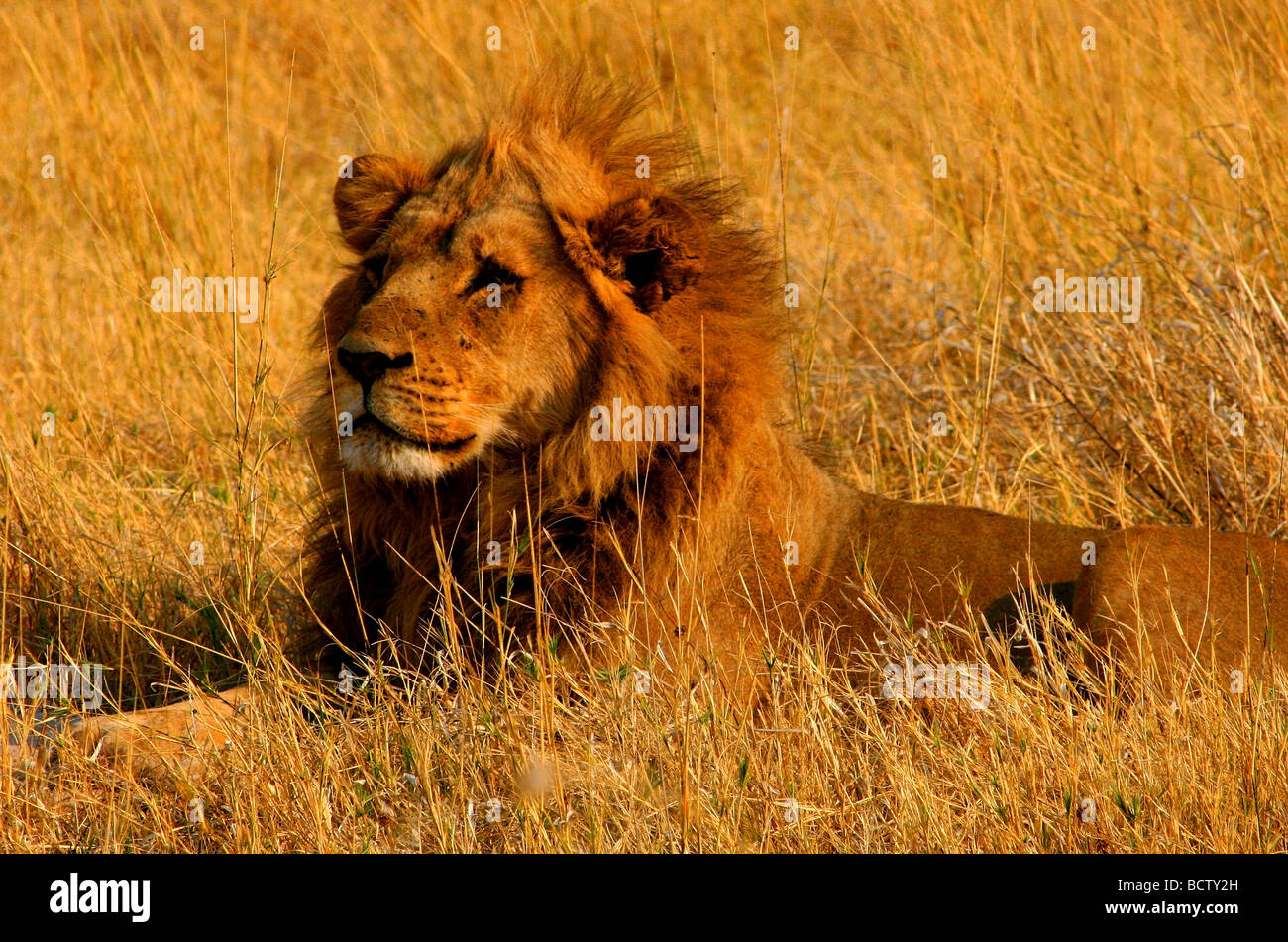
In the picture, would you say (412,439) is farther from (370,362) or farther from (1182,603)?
(1182,603)

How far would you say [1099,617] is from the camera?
4.19 meters

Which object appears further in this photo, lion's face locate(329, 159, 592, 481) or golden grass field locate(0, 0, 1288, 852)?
lion's face locate(329, 159, 592, 481)

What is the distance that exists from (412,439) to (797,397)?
7.13ft

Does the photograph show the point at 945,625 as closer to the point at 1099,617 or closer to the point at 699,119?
the point at 1099,617

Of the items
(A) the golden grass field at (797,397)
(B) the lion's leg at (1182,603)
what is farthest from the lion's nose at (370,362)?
(B) the lion's leg at (1182,603)

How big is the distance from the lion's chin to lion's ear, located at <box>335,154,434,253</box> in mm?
768

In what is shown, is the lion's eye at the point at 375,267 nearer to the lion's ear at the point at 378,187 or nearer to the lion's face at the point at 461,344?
the lion's face at the point at 461,344

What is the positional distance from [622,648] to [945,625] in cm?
92

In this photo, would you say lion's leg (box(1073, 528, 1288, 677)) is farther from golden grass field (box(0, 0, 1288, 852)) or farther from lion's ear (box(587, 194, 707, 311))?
lion's ear (box(587, 194, 707, 311))

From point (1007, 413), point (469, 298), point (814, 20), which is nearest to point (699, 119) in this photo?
point (814, 20)

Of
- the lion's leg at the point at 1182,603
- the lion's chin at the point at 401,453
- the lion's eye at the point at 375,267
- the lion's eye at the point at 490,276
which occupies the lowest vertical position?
the lion's leg at the point at 1182,603

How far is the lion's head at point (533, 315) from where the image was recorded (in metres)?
3.98

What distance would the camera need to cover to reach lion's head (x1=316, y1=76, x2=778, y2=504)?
3.98 metres

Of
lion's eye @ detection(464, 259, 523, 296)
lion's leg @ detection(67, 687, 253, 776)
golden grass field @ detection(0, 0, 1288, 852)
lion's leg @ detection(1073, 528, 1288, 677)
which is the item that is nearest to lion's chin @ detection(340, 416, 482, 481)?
lion's eye @ detection(464, 259, 523, 296)
